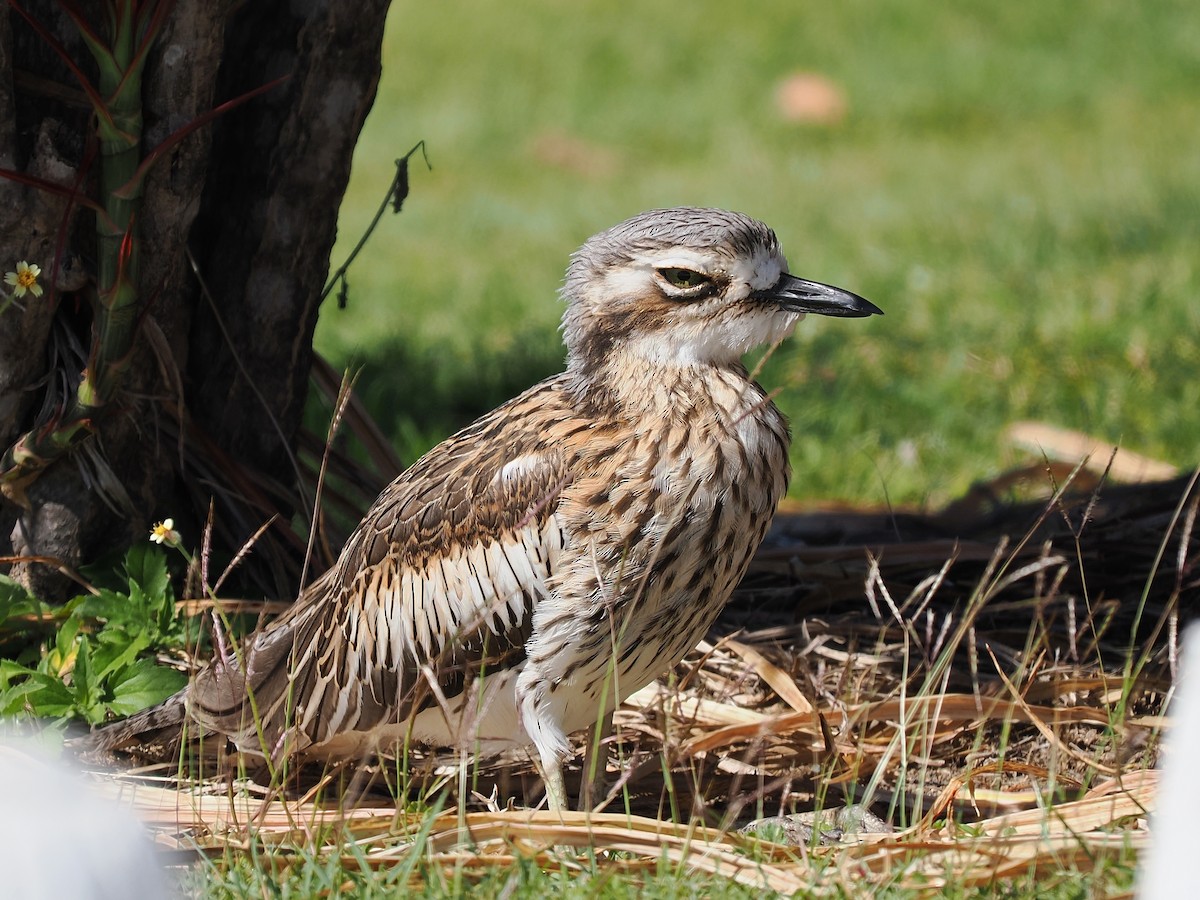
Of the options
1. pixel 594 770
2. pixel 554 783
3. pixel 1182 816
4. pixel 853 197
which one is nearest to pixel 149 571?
pixel 554 783

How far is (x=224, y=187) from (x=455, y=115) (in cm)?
900

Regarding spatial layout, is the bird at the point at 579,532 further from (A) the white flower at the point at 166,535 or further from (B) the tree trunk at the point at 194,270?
(B) the tree trunk at the point at 194,270

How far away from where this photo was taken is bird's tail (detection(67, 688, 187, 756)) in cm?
335

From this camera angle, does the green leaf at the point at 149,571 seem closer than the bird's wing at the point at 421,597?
No

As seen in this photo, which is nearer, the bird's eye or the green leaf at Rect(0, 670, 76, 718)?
the bird's eye

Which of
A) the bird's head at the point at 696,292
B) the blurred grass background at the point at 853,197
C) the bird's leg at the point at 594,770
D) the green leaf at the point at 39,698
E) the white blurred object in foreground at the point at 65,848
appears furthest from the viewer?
the blurred grass background at the point at 853,197

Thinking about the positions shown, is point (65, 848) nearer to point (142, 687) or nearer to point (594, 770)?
point (594, 770)

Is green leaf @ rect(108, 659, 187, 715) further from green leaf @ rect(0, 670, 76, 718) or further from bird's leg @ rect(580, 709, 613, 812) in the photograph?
bird's leg @ rect(580, 709, 613, 812)

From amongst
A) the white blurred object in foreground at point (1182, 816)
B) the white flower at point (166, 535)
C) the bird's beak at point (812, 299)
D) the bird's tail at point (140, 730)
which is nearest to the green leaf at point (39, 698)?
the bird's tail at point (140, 730)

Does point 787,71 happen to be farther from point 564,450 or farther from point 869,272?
point 564,450

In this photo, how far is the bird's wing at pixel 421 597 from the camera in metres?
3.20

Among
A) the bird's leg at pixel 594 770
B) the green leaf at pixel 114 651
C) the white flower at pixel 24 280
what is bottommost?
the bird's leg at pixel 594 770

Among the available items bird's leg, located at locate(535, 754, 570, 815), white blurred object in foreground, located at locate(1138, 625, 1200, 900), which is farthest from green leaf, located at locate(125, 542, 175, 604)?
white blurred object in foreground, located at locate(1138, 625, 1200, 900)

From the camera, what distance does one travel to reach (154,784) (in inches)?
137
